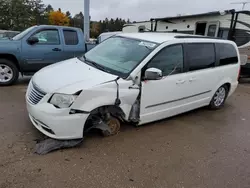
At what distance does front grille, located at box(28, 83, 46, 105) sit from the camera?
119 inches

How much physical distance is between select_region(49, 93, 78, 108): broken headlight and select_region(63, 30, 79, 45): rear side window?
4181mm

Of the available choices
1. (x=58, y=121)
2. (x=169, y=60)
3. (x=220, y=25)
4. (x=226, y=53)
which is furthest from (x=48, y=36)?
(x=220, y=25)

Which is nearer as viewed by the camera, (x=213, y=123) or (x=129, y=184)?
(x=129, y=184)

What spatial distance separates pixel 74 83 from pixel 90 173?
1200 millimetres

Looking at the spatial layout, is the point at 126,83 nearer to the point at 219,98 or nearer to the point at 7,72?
the point at 219,98

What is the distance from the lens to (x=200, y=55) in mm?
4398

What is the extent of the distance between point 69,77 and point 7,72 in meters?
3.68

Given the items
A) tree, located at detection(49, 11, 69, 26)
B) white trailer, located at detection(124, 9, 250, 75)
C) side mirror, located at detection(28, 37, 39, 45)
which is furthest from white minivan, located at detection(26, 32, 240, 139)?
tree, located at detection(49, 11, 69, 26)

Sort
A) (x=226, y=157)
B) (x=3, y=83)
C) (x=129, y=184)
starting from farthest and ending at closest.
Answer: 1. (x=3, y=83)
2. (x=226, y=157)
3. (x=129, y=184)

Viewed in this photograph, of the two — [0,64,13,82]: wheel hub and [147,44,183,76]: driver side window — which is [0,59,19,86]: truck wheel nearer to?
[0,64,13,82]: wheel hub

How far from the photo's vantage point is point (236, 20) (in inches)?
358

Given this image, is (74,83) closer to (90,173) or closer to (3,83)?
(90,173)

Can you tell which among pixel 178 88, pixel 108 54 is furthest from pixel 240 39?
pixel 108 54

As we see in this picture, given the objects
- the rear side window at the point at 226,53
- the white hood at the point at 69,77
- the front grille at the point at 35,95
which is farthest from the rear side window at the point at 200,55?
the front grille at the point at 35,95
